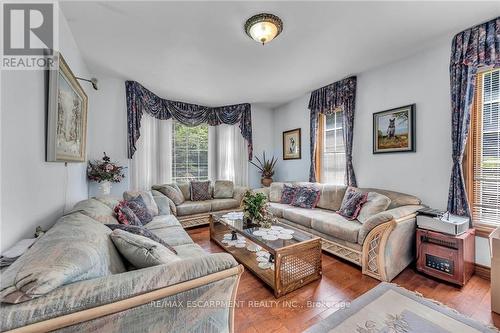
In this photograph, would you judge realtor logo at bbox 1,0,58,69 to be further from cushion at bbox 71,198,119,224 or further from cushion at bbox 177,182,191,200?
cushion at bbox 177,182,191,200

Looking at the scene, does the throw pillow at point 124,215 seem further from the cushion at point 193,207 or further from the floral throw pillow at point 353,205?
the floral throw pillow at point 353,205

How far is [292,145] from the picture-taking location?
15.7 ft

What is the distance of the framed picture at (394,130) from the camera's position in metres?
2.74

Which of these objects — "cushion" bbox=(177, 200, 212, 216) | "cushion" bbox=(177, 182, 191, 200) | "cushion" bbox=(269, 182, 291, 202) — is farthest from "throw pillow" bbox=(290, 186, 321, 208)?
"cushion" bbox=(177, 182, 191, 200)

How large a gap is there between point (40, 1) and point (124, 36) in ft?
2.29

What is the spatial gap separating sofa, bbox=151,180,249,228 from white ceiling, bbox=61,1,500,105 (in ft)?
6.46

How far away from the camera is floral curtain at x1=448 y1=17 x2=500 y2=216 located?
209 centimetres

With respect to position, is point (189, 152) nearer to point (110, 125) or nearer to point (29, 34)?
point (110, 125)

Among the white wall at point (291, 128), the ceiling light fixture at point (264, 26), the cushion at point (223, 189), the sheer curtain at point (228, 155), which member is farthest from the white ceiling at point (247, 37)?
the cushion at point (223, 189)

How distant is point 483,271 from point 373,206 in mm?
1149

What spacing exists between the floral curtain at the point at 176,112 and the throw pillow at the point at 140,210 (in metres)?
1.22

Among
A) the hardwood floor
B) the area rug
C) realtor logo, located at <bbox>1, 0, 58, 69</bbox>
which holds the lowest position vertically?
the hardwood floor

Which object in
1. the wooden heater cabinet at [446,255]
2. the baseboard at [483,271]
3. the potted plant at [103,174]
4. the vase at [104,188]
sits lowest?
the baseboard at [483,271]

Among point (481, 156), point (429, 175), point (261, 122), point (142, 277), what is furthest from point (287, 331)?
point (261, 122)
